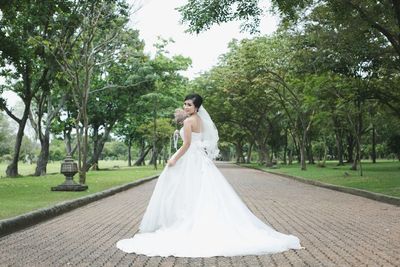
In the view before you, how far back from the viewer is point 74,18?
19.2 m

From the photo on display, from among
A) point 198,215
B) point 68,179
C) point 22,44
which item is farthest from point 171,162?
point 22,44

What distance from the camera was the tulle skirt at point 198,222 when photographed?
5.96m

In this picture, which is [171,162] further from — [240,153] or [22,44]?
[240,153]

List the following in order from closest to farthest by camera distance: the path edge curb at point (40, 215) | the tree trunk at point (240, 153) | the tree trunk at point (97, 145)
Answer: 1. the path edge curb at point (40, 215)
2. the tree trunk at point (97, 145)
3. the tree trunk at point (240, 153)

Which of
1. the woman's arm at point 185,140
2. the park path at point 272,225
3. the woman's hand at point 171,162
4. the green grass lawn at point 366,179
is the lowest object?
the park path at point 272,225

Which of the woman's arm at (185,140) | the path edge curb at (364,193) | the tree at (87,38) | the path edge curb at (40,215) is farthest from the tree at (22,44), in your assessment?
the path edge curb at (364,193)

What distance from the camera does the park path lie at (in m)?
5.52

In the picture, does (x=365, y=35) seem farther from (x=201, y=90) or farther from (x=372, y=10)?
(x=201, y=90)

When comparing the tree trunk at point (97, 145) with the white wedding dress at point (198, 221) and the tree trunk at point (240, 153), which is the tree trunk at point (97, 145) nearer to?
the tree trunk at point (240, 153)

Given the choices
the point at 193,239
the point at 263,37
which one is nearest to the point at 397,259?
the point at 193,239

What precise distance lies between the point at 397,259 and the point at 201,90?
135 feet

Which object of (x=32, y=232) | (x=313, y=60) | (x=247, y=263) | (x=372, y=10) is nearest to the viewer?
(x=247, y=263)

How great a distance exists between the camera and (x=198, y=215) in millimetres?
6531

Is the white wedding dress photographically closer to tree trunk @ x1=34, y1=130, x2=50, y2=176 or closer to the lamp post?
the lamp post
